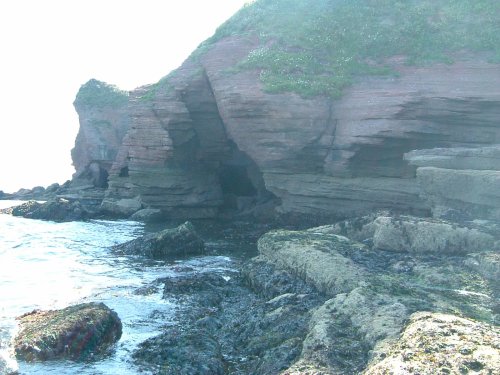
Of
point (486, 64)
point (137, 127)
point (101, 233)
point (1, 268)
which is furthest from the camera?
point (137, 127)

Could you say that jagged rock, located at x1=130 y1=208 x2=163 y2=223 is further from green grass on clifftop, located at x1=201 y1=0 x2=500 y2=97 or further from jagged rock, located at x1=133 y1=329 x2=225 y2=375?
jagged rock, located at x1=133 y1=329 x2=225 y2=375

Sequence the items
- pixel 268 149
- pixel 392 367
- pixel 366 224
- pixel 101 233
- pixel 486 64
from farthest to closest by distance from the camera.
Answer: pixel 101 233 → pixel 268 149 → pixel 486 64 → pixel 366 224 → pixel 392 367

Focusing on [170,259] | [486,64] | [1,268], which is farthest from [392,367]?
[486,64]

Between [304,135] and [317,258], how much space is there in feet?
45.3

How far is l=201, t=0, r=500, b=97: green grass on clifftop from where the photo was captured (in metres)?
27.3

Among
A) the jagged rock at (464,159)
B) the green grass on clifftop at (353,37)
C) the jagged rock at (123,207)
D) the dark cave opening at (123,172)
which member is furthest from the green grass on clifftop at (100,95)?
the jagged rock at (464,159)

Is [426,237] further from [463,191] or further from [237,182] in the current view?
[237,182]

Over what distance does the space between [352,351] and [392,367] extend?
1720 millimetres

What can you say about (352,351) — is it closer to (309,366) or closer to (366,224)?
(309,366)

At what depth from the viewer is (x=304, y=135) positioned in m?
26.7

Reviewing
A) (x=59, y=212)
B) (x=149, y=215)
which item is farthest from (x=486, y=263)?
(x=59, y=212)

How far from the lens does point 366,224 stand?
53.9 ft

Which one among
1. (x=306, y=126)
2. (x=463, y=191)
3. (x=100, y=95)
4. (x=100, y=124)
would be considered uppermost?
(x=100, y=95)

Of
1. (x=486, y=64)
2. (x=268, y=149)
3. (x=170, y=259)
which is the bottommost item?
(x=170, y=259)
